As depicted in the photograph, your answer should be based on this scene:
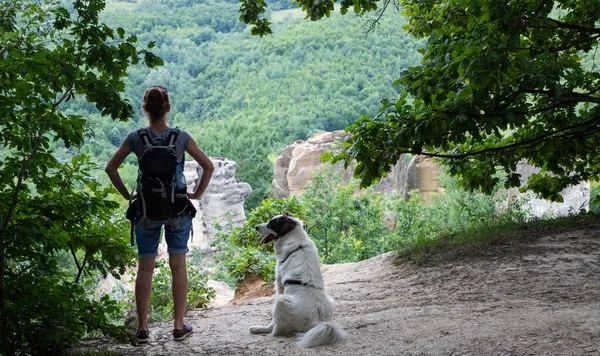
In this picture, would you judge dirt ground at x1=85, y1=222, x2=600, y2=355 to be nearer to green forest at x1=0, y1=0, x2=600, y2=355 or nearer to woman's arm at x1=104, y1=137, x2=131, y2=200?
green forest at x1=0, y1=0, x2=600, y2=355

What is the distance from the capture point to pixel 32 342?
374 cm

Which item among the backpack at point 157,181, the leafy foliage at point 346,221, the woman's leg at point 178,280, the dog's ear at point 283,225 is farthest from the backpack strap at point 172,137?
the leafy foliage at point 346,221

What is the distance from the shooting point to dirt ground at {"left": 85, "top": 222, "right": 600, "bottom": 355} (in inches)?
158

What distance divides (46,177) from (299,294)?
211 cm

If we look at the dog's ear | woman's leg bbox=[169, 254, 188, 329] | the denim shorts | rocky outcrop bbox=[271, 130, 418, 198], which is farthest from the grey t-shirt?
rocky outcrop bbox=[271, 130, 418, 198]

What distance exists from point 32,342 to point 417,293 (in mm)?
3692

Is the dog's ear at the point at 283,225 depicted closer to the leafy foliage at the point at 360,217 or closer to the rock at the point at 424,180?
the leafy foliage at the point at 360,217

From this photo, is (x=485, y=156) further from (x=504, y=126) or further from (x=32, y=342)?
(x=32, y=342)

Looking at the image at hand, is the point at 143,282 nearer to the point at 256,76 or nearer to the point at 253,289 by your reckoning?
the point at 253,289

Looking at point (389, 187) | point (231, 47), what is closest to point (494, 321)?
point (389, 187)

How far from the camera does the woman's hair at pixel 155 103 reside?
4.31m

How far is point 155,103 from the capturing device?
4.31 meters

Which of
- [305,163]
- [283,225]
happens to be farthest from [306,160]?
[283,225]

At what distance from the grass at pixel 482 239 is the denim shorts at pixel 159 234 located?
363 centimetres
